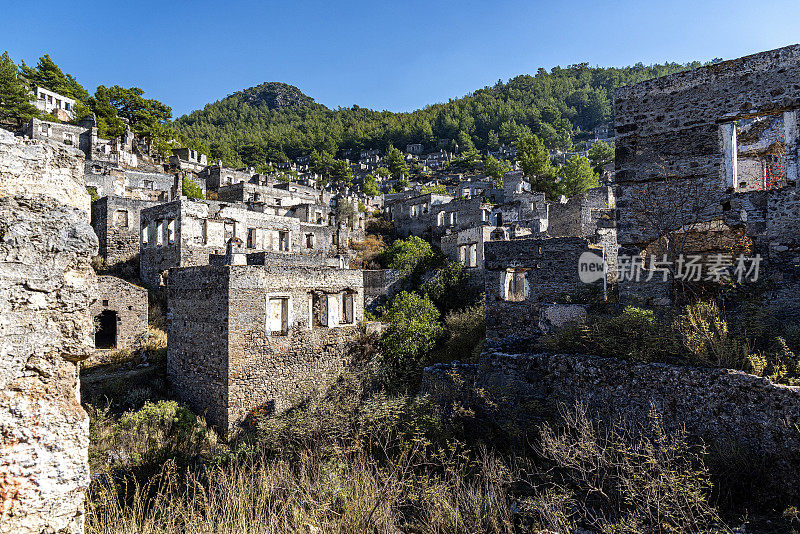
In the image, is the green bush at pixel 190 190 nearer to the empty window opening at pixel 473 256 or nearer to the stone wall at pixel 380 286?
the stone wall at pixel 380 286

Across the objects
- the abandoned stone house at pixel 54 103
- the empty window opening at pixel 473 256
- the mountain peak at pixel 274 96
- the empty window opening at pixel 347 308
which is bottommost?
the empty window opening at pixel 347 308

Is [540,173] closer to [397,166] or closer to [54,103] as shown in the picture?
[397,166]

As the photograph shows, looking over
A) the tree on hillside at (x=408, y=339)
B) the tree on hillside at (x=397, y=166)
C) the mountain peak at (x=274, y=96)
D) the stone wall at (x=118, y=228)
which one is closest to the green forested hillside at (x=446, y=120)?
the mountain peak at (x=274, y=96)

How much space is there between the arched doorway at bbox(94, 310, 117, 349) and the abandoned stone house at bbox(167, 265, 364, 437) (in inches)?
200

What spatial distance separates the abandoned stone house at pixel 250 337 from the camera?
12.0 metres

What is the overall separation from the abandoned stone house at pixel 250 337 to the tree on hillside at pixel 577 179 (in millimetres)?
43168

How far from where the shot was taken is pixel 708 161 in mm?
9398

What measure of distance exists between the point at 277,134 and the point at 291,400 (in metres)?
117

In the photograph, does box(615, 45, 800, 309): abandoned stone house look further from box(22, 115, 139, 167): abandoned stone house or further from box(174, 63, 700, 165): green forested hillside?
box(174, 63, 700, 165): green forested hillside

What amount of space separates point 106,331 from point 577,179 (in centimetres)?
4896

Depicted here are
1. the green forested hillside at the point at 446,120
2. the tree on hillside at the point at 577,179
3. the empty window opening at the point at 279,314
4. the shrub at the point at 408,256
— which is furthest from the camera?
the green forested hillside at the point at 446,120

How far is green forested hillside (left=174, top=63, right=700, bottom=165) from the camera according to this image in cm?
10481

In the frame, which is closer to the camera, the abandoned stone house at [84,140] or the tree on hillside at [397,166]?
the abandoned stone house at [84,140]

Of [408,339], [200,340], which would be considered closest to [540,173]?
[408,339]
